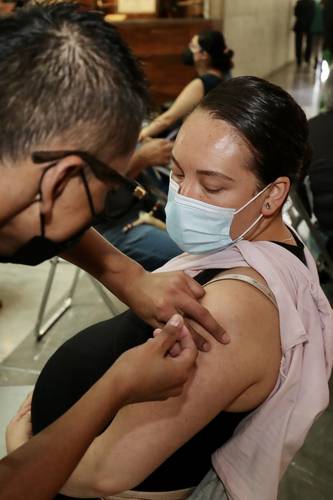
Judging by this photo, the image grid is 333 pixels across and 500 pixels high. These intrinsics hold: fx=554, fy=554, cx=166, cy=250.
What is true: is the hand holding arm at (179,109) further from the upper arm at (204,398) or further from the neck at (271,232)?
the upper arm at (204,398)

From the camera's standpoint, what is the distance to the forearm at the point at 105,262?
54.6 inches

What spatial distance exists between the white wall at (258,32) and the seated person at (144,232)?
5.43 m

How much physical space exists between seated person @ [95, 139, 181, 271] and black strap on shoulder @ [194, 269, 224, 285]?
1.11m

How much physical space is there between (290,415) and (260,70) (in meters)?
9.69

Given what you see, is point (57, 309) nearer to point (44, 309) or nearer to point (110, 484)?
point (44, 309)

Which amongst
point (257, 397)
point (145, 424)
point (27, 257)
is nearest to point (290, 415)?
point (257, 397)

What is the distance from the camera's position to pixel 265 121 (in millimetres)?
1185

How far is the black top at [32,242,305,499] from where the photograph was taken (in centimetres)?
112

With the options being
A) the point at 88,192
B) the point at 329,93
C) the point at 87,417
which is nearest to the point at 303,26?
the point at 329,93

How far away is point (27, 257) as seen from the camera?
944 mm

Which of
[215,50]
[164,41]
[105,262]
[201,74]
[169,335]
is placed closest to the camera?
[169,335]

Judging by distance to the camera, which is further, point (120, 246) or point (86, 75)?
point (120, 246)

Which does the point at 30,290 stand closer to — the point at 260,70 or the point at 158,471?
the point at 158,471

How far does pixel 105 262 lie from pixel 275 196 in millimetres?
455
